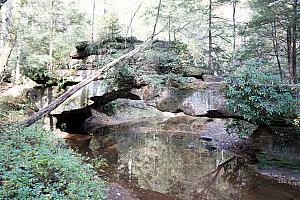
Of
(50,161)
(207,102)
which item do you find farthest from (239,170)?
(50,161)

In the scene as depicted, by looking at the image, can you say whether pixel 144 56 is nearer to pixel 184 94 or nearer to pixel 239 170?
pixel 184 94

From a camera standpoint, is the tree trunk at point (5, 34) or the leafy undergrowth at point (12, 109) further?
the tree trunk at point (5, 34)

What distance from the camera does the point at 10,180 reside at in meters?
4.59

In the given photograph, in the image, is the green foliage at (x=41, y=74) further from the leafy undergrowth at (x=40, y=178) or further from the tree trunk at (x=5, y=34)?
the leafy undergrowth at (x=40, y=178)

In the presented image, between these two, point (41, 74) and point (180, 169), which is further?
point (41, 74)

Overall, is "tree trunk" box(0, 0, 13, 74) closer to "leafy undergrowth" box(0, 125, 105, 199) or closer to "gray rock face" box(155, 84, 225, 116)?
"gray rock face" box(155, 84, 225, 116)

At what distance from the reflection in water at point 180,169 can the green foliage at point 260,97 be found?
2.32 metres

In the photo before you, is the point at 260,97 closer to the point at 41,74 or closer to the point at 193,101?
Result: the point at 193,101

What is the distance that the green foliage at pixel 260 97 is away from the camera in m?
10.7

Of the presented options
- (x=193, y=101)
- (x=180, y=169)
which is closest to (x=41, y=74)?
(x=193, y=101)

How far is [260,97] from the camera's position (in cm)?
1105

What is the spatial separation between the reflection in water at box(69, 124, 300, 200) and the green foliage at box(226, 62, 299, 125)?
7.62ft

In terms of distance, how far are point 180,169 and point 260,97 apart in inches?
166

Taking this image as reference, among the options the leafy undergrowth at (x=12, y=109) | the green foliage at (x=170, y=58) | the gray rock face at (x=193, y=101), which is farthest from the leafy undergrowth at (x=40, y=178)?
the green foliage at (x=170, y=58)
